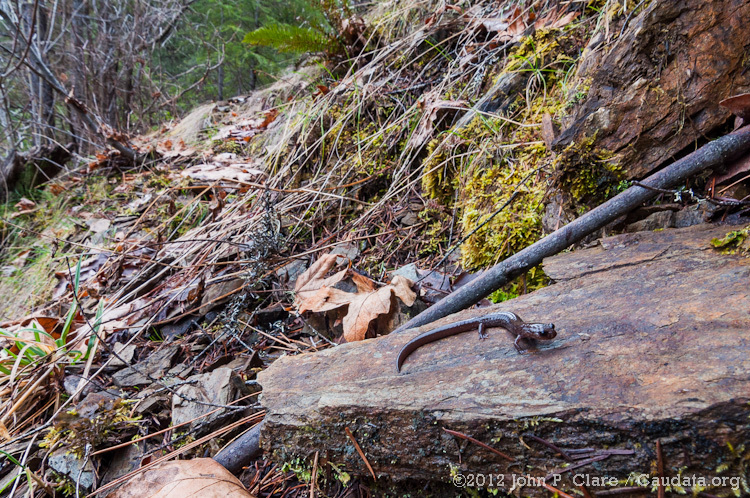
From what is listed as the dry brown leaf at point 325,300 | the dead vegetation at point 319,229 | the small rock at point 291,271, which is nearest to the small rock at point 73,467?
the dead vegetation at point 319,229

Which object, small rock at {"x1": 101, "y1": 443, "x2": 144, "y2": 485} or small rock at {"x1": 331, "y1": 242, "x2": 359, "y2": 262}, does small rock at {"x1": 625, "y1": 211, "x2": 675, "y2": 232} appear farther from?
small rock at {"x1": 101, "y1": 443, "x2": 144, "y2": 485}

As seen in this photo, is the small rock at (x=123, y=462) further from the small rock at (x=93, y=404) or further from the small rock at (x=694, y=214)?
the small rock at (x=694, y=214)

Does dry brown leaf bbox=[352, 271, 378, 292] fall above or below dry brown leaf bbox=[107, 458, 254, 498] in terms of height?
above

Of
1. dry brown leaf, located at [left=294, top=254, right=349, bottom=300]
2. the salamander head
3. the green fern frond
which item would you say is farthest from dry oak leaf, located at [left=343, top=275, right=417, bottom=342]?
the green fern frond

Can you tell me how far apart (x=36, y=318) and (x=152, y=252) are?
43.7 inches

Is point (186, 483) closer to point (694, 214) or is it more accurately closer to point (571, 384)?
point (571, 384)

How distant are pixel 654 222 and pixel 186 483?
2.59m

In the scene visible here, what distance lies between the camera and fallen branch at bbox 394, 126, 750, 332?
6.23 feet

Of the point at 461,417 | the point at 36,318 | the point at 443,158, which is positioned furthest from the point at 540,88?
the point at 36,318

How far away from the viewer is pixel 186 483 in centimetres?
160

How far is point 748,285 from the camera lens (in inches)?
59.0

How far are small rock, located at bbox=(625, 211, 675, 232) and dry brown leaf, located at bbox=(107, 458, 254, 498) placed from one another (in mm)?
2322

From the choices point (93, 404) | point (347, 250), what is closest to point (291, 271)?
point (347, 250)

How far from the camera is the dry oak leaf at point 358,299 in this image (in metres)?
2.27
